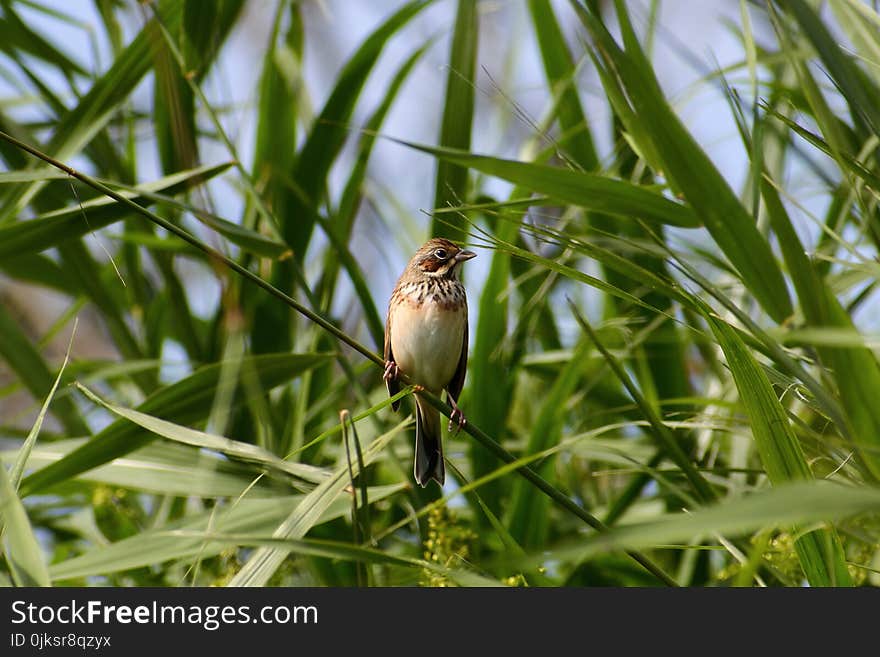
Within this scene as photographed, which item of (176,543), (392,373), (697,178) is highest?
(392,373)

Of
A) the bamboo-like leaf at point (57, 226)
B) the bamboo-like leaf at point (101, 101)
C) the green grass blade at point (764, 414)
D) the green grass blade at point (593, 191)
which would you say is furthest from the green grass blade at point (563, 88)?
the green grass blade at point (764, 414)

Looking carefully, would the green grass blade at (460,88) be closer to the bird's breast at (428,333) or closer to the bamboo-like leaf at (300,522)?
the bird's breast at (428,333)

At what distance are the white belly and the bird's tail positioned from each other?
20 cm

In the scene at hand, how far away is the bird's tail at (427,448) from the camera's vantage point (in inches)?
115

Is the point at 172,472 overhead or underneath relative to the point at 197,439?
overhead

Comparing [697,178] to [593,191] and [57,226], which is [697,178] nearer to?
[593,191]

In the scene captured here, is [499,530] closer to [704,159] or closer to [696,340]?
[704,159]

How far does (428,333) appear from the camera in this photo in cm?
322

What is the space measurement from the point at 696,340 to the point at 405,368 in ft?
2.95

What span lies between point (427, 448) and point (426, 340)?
0.38 meters

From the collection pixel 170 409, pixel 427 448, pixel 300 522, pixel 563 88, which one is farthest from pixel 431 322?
pixel 300 522

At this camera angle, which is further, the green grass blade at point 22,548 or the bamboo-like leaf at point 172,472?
the bamboo-like leaf at point 172,472

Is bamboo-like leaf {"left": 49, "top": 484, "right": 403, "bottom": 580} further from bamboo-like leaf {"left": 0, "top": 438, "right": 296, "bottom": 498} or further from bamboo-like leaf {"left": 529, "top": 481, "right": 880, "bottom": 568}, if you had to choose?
bamboo-like leaf {"left": 529, "top": 481, "right": 880, "bottom": 568}

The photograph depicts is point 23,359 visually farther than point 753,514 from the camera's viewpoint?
Yes
